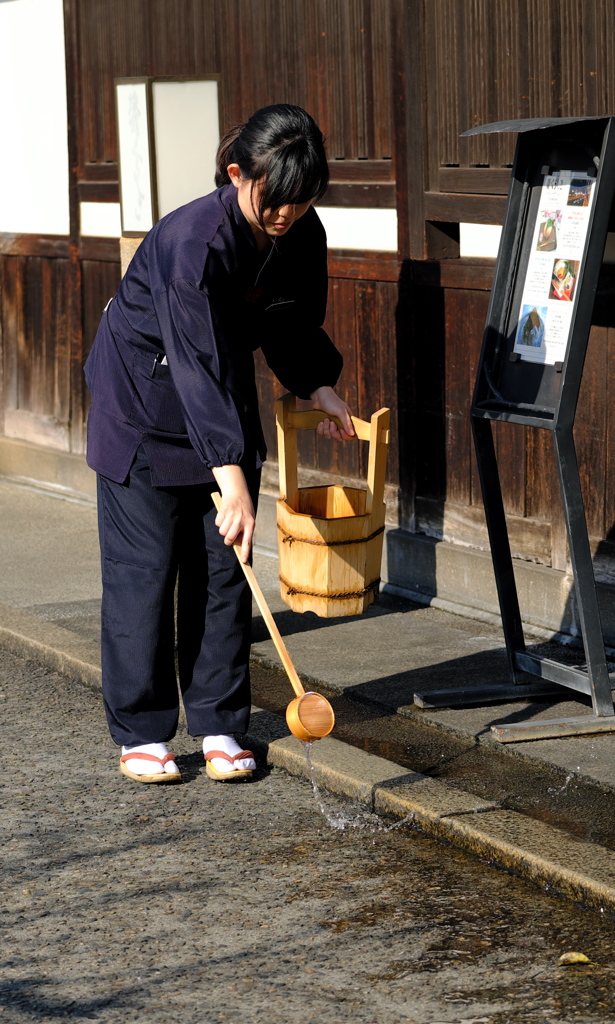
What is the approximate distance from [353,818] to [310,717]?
42 cm

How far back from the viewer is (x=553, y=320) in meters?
4.35

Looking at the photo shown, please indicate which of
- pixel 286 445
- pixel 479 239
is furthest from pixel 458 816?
pixel 479 239

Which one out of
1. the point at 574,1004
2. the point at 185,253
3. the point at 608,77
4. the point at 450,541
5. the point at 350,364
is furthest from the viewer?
the point at 350,364

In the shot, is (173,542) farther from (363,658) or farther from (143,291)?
(363,658)

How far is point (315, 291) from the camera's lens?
4199 millimetres

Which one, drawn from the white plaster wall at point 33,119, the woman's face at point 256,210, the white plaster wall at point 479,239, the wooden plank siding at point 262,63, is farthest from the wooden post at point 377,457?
the white plaster wall at point 33,119

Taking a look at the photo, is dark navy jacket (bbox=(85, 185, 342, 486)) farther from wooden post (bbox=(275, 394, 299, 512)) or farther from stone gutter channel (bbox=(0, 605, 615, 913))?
stone gutter channel (bbox=(0, 605, 615, 913))

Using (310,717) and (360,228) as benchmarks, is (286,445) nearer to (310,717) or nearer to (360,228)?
(310,717)

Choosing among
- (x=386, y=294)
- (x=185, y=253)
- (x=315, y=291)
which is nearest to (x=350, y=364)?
(x=386, y=294)

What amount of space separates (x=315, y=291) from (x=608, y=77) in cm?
163

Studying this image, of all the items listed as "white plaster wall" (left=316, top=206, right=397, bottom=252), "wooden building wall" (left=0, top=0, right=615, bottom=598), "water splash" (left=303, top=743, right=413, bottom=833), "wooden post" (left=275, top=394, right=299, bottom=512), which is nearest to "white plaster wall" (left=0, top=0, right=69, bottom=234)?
"wooden building wall" (left=0, top=0, right=615, bottom=598)

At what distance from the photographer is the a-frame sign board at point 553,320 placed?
4199 mm

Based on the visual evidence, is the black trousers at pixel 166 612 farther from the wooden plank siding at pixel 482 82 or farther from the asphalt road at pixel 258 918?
the wooden plank siding at pixel 482 82

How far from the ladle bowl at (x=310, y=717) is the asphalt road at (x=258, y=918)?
0.32 meters
